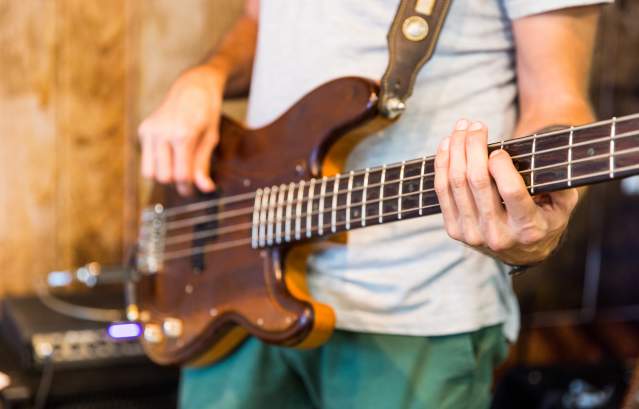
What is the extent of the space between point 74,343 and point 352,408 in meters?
0.73

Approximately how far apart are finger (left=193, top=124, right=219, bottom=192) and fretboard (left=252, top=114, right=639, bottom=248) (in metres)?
0.11

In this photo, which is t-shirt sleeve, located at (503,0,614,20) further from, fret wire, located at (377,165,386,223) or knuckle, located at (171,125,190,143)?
knuckle, located at (171,125,190,143)

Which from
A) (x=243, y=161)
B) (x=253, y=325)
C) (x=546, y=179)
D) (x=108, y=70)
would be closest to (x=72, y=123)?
(x=108, y=70)

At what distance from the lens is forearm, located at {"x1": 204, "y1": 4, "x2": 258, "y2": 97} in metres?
1.33

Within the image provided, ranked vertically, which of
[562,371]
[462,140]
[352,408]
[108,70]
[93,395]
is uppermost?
[462,140]

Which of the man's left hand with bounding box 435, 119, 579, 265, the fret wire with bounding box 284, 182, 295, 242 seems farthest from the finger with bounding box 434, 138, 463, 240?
the fret wire with bounding box 284, 182, 295, 242

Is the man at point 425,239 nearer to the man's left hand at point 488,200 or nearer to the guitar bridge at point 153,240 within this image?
the man's left hand at point 488,200

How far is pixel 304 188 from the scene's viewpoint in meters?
1.05

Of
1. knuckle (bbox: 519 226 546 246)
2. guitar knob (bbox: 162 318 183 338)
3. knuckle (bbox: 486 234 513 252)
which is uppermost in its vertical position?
knuckle (bbox: 519 226 546 246)

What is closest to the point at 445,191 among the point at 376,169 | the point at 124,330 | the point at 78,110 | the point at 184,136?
the point at 376,169

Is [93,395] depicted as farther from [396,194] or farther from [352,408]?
[396,194]

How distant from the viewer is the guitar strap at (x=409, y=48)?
1.00 m

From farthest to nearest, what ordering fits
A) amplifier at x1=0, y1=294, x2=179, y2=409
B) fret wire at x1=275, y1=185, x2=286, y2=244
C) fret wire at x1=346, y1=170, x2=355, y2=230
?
amplifier at x1=0, y1=294, x2=179, y2=409 < fret wire at x1=275, y1=185, x2=286, y2=244 < fret wire at x1=346, y1=170, x2=355, y2=230

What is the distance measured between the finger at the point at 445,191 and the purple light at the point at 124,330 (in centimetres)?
93
